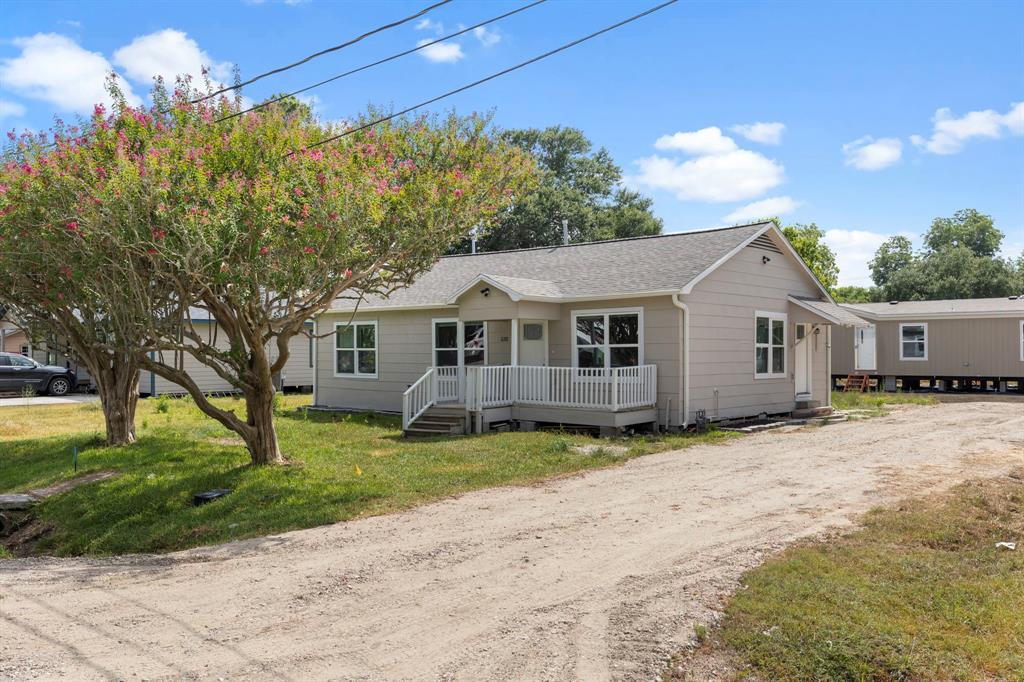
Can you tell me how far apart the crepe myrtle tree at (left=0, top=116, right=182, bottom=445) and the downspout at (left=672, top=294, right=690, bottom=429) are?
32.2ft

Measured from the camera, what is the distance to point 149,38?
12.4 m

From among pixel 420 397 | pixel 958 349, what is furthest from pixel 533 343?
pixel 958 349

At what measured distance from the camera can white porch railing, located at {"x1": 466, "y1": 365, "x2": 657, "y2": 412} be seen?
608 inches

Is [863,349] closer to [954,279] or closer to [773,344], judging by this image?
[773,344]

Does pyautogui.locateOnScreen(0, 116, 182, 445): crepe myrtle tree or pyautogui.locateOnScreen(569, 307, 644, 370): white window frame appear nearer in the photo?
pyautogui.locateOnScreen(0, 116, 182, 445): crepe myrtle tree

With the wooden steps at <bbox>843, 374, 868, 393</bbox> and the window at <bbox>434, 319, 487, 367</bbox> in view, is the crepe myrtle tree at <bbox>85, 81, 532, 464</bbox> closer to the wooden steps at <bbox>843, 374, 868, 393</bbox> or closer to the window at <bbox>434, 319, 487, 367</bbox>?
the window at <bbox>434, 319, 487, 367</bbox>

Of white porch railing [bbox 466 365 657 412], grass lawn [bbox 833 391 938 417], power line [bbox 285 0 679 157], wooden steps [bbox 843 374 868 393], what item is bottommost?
grass lawn [bbox 833 391 938 417]

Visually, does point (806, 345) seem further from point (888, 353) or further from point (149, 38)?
point (149, 38)

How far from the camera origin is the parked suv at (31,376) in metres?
27.0

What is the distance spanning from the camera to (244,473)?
11.2 m

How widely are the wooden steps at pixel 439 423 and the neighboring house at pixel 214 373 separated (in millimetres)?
10112

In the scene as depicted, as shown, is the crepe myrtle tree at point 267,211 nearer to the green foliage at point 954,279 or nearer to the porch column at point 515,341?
the porch column at point 515,341

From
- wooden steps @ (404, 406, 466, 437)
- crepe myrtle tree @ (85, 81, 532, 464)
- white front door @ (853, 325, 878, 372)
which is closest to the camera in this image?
crepe myrtle tree @ (85, 81, 532, 464)

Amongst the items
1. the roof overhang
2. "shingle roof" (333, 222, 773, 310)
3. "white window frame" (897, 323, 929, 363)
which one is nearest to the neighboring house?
"shingle roof" (333, 222, 773, 310)
